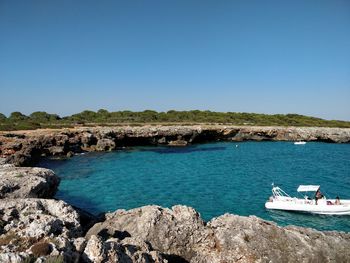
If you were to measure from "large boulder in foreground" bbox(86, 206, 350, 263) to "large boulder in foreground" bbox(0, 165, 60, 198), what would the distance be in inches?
229

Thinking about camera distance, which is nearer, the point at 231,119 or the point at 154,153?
the point at 154,153

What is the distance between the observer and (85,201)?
29.8 m

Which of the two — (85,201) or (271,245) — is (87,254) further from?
(85,201)

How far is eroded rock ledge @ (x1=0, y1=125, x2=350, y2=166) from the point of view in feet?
160

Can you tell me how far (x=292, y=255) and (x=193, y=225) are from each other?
3982 millimetres

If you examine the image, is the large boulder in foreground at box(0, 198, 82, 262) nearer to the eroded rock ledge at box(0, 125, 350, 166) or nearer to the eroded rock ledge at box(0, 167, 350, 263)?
the eroded rock ledge at box(0, 167, 350, 263)

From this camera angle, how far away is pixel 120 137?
69000 millimetres

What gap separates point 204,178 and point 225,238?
27.8 metres

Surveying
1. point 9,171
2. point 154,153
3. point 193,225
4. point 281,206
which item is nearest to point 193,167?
point 154,153

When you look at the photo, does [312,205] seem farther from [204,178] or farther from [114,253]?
[114,253]

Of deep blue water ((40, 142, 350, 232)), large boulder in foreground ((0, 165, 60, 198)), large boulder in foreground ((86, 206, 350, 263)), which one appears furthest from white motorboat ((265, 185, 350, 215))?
large boulder in foreground ((0, 165, 60, 198))

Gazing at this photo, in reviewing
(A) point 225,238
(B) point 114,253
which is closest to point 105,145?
(A) point 225,238

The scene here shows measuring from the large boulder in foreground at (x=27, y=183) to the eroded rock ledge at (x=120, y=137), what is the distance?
811 inches

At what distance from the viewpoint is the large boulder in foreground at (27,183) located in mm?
16859
